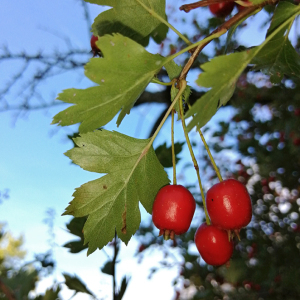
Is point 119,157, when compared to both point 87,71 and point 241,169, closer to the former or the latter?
point 87,71

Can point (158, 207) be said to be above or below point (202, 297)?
above

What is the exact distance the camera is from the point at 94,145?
2.46 feet

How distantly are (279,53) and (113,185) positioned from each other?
51 cm

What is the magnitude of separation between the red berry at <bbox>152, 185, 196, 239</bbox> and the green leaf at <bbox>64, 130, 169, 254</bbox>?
0.08m

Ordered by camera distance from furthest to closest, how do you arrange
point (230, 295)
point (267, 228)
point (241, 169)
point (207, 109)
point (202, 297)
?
1. point (241, 169)
2. point (267, 228)
3. point (230, 295)
4. point (202, 297)
5. point (207, 109)

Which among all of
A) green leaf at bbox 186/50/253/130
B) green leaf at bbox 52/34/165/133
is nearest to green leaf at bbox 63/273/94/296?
green leaf at bbox 52/34/165/133

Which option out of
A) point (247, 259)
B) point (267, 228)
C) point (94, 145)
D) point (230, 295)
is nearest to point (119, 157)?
point (94, 145)

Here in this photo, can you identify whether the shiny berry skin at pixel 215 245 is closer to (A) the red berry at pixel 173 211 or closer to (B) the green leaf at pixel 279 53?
(A) the red berry at pixel 173 211

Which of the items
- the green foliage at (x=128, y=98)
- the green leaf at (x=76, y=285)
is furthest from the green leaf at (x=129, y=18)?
the green leaf at (x=76, y=285)

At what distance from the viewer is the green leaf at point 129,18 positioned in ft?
2.39

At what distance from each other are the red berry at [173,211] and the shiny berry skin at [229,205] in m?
0.05

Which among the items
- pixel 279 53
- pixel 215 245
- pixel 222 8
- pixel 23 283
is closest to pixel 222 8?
pixel 222 8

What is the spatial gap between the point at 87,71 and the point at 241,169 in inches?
127

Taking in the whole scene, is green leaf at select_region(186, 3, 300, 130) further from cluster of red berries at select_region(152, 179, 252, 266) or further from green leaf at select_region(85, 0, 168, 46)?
green leaf at select_region(85, 0, 168, 46)
